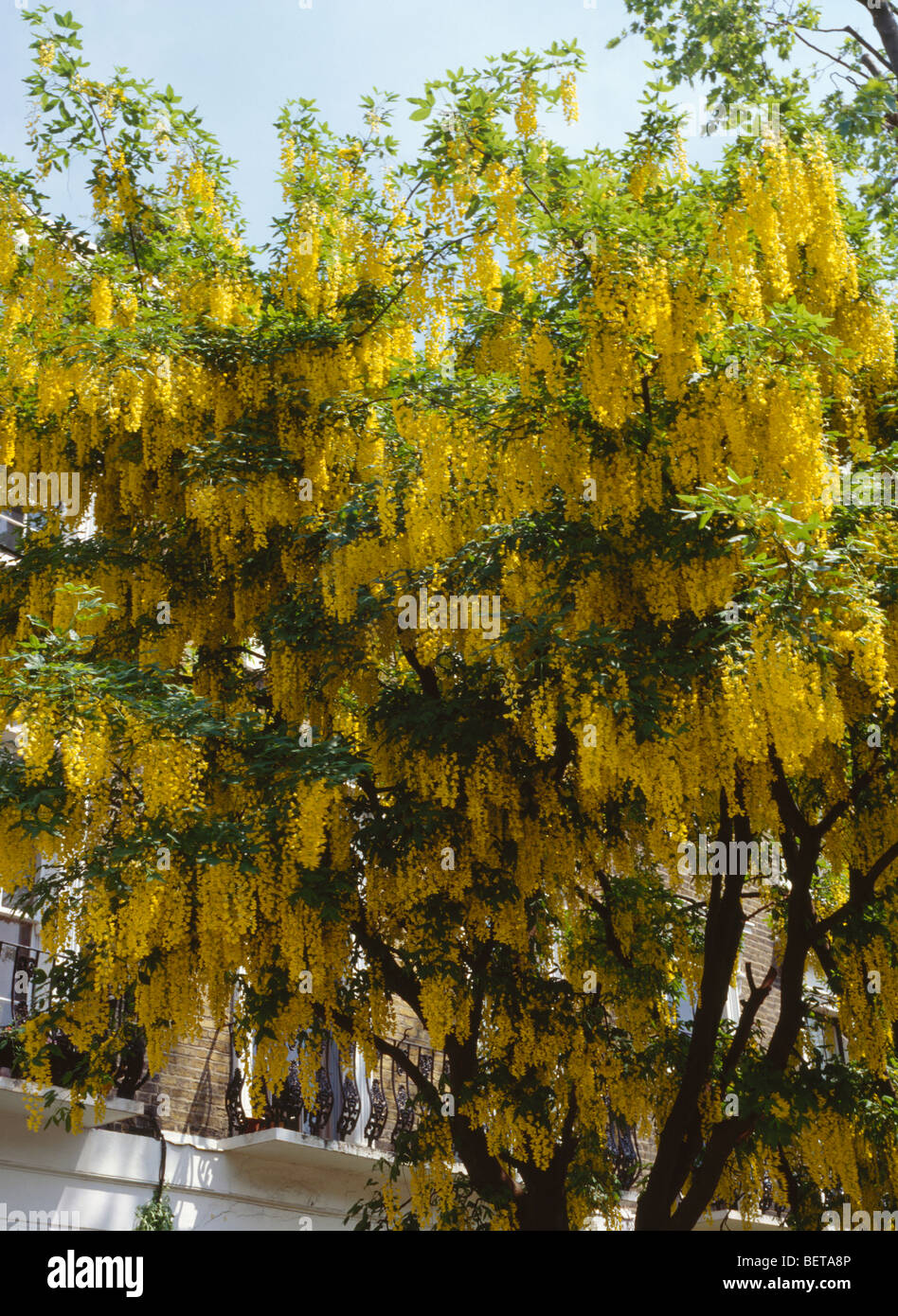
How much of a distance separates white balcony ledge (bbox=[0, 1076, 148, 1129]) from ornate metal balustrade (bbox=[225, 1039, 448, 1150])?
1.06 metres

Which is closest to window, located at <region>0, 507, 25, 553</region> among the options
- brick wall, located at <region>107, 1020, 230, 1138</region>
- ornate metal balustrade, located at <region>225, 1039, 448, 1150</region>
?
brick wall, located at <region>107, 1020, 230, 1138</region>

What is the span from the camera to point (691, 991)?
10.2 meters

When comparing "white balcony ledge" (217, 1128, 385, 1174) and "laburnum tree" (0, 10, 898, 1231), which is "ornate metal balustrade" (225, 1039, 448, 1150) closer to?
"white balcony ledge" (217, 1128, 385, 1174)

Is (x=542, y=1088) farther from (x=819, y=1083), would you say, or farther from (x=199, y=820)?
(x=199, y=820)

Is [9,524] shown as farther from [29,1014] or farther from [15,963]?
[29,1014]

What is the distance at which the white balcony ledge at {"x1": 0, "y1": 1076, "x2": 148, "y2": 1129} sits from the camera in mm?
8820

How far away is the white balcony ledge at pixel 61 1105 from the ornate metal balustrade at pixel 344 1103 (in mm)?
1059

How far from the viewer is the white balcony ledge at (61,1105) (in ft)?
28.9

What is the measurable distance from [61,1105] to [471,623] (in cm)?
444

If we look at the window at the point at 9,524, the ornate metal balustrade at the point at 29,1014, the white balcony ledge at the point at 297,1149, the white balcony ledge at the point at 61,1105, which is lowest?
the white balcony ledge at the point at 297,1149

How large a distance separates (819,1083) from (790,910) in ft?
4.31

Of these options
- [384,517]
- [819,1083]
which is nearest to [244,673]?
[384,517]

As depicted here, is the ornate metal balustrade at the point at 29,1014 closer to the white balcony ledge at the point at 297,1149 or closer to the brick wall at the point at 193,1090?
the brick wall at the point at 193,1090

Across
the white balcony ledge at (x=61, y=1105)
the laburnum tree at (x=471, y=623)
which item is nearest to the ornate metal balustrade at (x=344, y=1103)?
the white balcony ledge at (x=61, y=1105)
